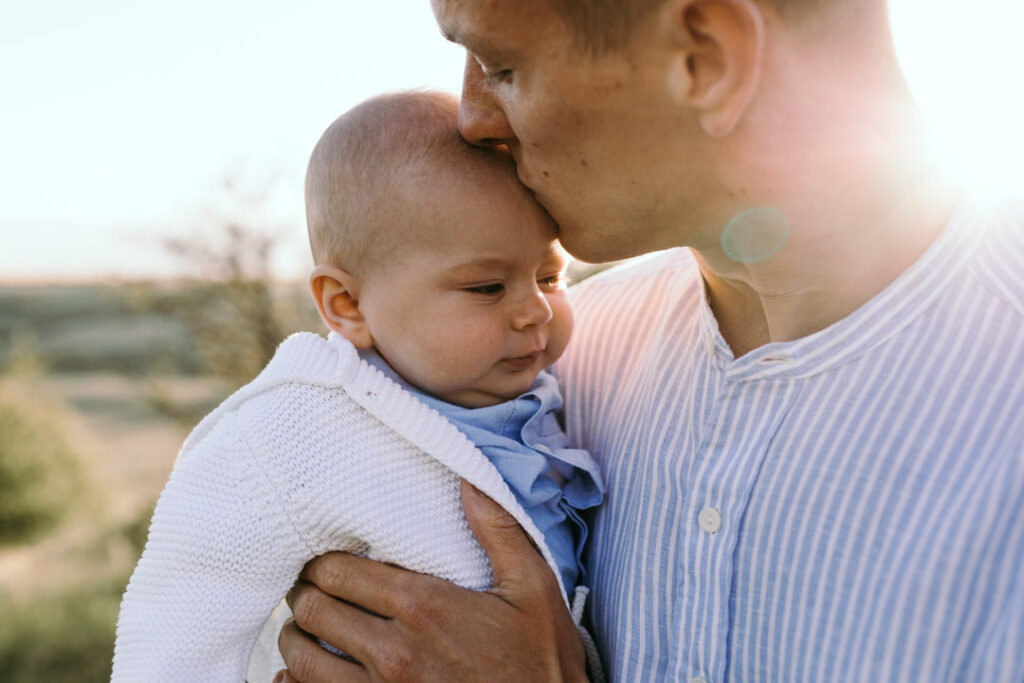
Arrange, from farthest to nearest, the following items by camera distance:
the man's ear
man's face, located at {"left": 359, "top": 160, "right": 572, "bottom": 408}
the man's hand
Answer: man's face, located at {"left": 359, "top": 160, "right": 572, "bottom": 408}
the man's hand
the man's ear

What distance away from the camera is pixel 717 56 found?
1.49m

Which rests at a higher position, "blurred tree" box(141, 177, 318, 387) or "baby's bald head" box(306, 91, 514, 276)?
"baby's bald head" box(306, 91, 514, 276)

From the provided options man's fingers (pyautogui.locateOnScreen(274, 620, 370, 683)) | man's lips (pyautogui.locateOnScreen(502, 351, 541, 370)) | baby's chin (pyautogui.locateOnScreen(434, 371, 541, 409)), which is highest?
man's lips (pyautogui.locateOnScreen(502, 351, 541, 370))

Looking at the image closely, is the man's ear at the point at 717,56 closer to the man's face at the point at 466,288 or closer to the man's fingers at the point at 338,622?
the man's face at the point at 466,288

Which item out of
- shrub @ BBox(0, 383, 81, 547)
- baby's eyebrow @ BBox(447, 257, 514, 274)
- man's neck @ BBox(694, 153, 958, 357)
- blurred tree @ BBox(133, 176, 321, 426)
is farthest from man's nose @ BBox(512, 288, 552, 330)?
shrub @ BBox(0, 383, 81, 547)

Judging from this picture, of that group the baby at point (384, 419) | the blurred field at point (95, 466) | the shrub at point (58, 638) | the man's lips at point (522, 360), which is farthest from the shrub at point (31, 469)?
the man's lips at point (522, 360)

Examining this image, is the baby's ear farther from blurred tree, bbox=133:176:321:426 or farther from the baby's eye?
blurred tree, bbox=133:176:321:426

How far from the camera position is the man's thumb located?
178 centimetres

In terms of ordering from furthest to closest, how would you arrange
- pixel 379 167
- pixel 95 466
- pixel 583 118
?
pixel 95 466, pixel 379 167, pixel 583 118

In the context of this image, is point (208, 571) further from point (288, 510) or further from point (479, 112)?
point (479, 112)

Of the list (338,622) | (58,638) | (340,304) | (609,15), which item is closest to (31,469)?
(58,638)

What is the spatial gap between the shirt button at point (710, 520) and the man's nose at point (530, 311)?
0.59 m

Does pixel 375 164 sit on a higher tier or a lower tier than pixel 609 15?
lower

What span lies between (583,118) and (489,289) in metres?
0.51
